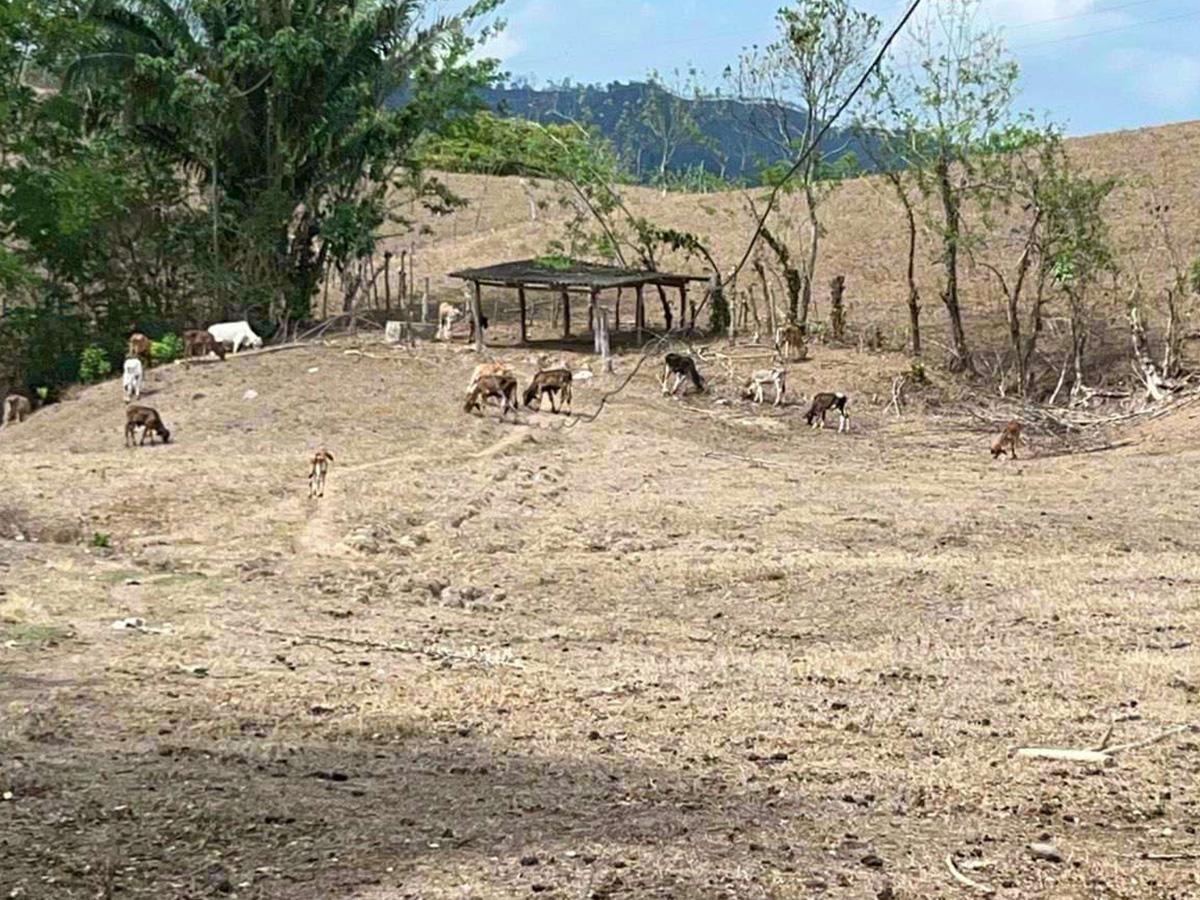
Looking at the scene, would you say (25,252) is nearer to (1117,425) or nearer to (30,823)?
(1117,425)

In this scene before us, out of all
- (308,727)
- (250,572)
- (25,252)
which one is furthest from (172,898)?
(25,252)

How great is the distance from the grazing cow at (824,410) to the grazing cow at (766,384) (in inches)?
75.4

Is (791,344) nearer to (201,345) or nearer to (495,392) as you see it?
(495,392)

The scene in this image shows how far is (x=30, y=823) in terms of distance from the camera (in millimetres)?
5461

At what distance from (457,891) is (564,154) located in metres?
33.7

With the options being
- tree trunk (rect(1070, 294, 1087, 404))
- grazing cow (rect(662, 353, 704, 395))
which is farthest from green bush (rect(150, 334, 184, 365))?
tree trunk (rect(1070, 294, 1087, 404))

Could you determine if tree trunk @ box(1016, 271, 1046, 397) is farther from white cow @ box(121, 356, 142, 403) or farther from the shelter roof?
white cow @ box(121, 356, 142, 403)

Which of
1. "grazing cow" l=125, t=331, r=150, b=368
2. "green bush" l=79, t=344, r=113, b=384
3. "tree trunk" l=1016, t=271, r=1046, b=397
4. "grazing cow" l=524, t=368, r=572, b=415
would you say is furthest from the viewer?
"green bush" l=79, t=344, r=113, b=384

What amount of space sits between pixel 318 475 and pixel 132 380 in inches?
368

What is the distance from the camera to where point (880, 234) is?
48062 millimetres

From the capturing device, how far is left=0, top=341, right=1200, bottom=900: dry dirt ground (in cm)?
536

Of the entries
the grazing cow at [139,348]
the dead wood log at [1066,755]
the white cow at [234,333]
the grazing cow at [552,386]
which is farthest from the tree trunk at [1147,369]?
the dead wood log at [1066,755]

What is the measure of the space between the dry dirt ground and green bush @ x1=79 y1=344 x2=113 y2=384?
11.0m

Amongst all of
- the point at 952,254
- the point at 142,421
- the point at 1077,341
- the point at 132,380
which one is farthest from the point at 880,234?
the point at 142,421
